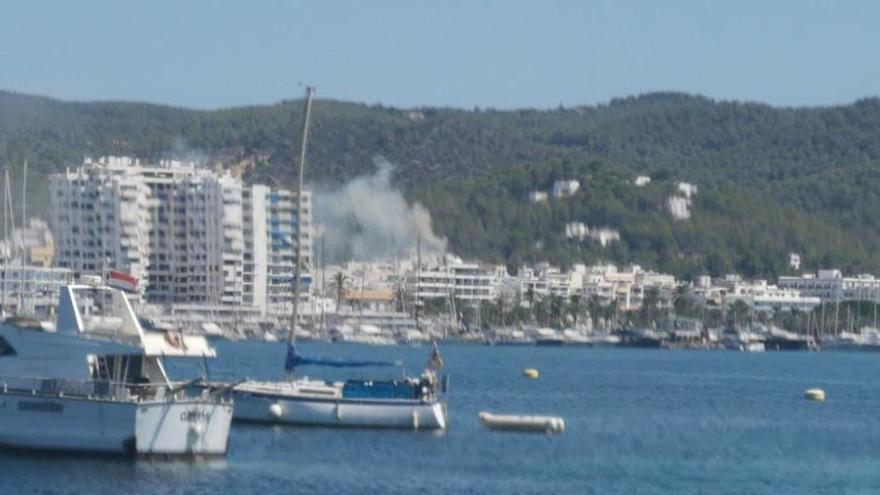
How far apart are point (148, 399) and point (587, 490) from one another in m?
8.37

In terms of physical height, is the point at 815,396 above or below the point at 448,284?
below

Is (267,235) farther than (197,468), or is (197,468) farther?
(267,235)

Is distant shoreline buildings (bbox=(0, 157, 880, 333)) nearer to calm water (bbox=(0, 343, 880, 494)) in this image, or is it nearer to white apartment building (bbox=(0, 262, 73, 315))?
white apartment building (bbox=(0, 262, 73, 315))

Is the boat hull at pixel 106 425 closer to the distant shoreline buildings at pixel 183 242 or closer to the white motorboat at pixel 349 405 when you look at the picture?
the white motorboat at pixel 349 405

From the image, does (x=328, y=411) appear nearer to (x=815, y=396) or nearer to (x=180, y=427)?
(x=180, y=427)

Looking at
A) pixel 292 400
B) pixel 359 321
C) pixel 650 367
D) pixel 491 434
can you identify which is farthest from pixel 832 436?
pixel 359 321

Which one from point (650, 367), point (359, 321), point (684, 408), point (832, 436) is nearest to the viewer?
point (832, 436)

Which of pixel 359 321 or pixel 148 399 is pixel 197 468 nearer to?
pixel 148 399

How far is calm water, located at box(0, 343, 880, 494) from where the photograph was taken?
38.8 metres

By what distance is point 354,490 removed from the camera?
128 ft

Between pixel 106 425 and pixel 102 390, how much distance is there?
2.04ft

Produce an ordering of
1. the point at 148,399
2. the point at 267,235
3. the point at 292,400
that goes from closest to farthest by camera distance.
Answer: the point at 148,399 < the point at 292,400 < the point at 267,235

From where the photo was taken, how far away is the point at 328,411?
49.8 metres

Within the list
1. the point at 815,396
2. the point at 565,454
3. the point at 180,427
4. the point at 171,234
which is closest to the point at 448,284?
the point at 171,234
